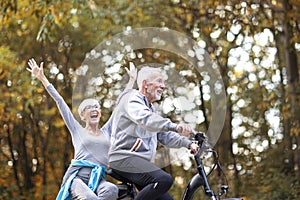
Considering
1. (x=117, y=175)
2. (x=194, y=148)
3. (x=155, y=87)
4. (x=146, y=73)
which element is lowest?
(x=117, y=175)

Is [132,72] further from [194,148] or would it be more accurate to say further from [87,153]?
[194,148]

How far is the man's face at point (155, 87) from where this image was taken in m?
4.81

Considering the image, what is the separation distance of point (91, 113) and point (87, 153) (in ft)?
1.01

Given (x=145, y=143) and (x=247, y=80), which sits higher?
(x=247, y=80)

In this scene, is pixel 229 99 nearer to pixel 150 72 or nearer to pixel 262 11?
pixel 262 11

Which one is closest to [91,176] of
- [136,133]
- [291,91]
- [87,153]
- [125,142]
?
[87,153]

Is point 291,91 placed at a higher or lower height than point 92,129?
higher

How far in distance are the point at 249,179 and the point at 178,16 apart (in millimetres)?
3271

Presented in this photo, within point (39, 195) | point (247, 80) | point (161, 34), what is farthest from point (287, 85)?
point (161, 34)

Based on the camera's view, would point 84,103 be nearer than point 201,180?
No

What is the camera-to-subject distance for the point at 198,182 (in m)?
4.87

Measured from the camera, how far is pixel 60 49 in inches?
521

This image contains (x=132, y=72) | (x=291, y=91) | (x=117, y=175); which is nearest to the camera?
(x=117, y=175)

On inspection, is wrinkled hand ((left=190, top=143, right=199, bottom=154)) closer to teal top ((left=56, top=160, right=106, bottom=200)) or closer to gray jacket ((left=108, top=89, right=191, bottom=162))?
gray jacket ((left=108, top=89, right=191, bottom=162))
